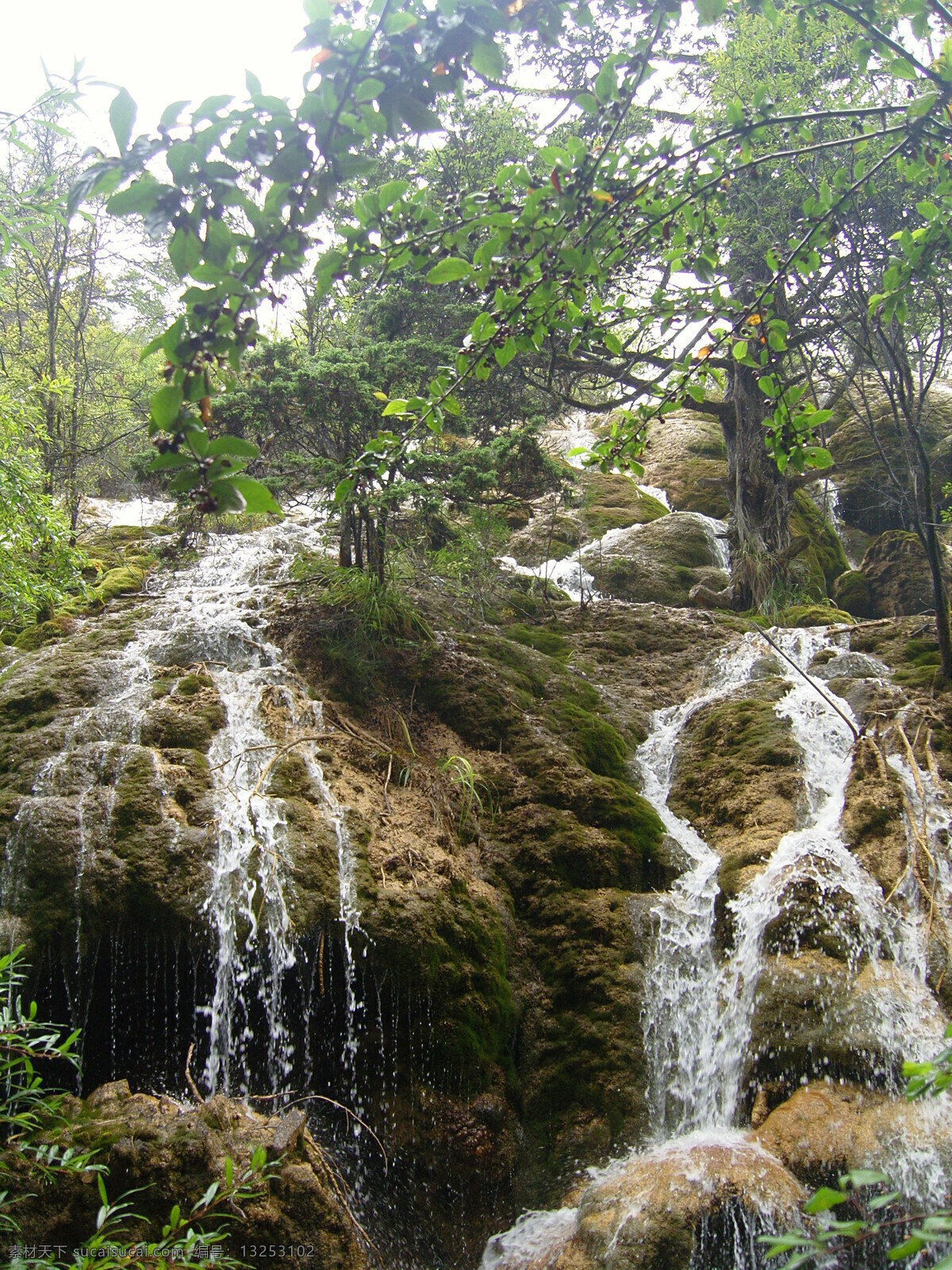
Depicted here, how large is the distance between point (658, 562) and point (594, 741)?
16.4 feet

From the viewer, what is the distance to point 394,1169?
13.1 feet

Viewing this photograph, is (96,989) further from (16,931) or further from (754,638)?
(754,638)

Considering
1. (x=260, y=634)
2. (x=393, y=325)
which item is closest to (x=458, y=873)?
(x=260, y=634)

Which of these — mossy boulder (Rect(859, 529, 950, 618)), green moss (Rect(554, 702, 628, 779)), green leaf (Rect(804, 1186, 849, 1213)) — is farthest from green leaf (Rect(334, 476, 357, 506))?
mossy boulder (Rect(859, 529, 950, 618))

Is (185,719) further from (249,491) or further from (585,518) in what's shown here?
(585,518)

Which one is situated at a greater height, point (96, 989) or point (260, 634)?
point (260, 634)

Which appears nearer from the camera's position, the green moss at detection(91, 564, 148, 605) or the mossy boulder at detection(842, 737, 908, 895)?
the mossy boulder at detection(842, 737, 908, 895)

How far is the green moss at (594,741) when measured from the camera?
241 inches

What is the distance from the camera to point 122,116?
134cm

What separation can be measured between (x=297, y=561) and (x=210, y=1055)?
399cm

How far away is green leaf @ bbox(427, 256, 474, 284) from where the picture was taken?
6.36 feet

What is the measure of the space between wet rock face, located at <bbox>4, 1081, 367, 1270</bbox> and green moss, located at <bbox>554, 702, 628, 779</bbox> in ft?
10.5

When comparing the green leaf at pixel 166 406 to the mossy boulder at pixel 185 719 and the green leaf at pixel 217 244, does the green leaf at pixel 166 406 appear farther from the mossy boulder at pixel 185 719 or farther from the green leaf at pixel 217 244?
the mossy boulder at pixel 185 719

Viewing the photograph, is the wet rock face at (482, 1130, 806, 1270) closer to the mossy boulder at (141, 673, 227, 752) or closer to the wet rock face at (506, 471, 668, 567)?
the mossy boulder at (141, 673, 227, 752)
